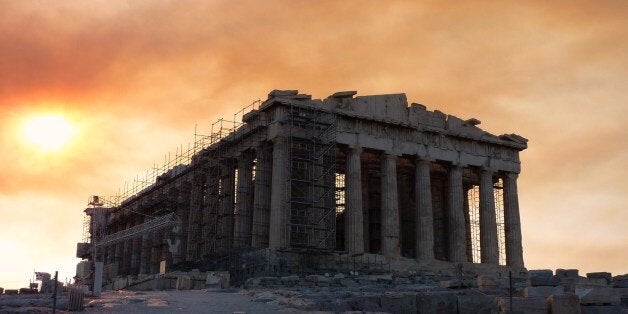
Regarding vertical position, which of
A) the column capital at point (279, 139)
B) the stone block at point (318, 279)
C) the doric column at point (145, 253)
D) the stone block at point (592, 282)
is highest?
the column capital at point (279, 139)

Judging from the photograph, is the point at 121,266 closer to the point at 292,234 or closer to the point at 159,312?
the point at 292,234

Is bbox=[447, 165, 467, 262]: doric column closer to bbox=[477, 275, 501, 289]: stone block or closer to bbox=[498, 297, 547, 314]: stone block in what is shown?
bbox=[477, 275, 501, 289]: stone block

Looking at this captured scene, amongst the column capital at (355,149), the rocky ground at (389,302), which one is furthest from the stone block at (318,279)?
the column capital at (355,149)

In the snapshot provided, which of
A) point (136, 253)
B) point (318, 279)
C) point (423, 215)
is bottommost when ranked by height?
point (318, 279)

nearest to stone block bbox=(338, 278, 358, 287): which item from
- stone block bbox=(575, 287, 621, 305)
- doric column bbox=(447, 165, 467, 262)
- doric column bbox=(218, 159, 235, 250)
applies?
stone block bbox=(575, 287, 621, 305)

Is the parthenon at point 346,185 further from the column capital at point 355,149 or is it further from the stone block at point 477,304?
the stone block at point 477,304

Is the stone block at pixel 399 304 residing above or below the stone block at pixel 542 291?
below

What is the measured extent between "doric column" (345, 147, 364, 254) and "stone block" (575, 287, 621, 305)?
935 inches

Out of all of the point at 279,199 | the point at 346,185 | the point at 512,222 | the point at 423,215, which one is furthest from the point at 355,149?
the point at 512,222

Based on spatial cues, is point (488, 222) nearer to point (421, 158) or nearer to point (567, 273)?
point (421, 158)

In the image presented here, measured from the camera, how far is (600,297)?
28.0 meters

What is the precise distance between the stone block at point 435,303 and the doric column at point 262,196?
80.9 ft

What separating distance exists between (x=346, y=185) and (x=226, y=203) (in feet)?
30.7

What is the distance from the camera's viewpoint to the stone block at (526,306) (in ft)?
86.0
